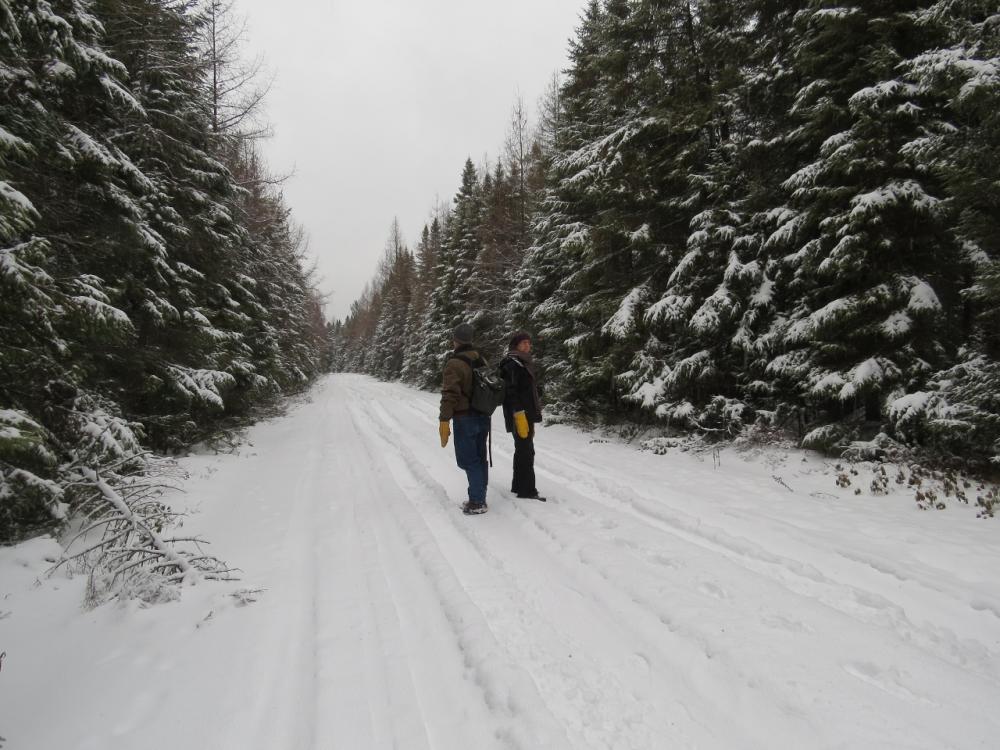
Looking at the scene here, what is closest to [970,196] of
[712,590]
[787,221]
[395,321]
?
[787,221]

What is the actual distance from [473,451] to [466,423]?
349 millimetres

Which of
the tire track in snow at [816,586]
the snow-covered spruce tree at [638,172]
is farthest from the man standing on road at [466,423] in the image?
the snow-covered spruce tree at [638,172]

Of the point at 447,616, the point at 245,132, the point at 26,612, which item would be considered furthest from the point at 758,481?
the point at 245,132

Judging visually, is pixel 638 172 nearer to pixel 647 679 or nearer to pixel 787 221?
pixel 787 221

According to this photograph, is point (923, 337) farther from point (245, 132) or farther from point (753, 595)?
point (245, 132)

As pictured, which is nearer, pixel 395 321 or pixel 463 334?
pixel 463 334

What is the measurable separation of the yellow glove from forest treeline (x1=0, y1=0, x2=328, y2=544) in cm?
359

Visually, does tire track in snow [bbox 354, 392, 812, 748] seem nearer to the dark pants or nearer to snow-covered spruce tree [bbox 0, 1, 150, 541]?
the dark pants

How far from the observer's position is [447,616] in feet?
10.6

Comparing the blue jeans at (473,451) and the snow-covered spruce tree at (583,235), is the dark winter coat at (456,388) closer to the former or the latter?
Answer: the blue jeans at (473,451)

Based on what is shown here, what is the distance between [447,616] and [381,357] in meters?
49.1

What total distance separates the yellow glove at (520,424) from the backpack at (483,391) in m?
0.29

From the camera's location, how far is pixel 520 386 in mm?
5961

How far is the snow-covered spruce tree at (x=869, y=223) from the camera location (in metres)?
6.38
